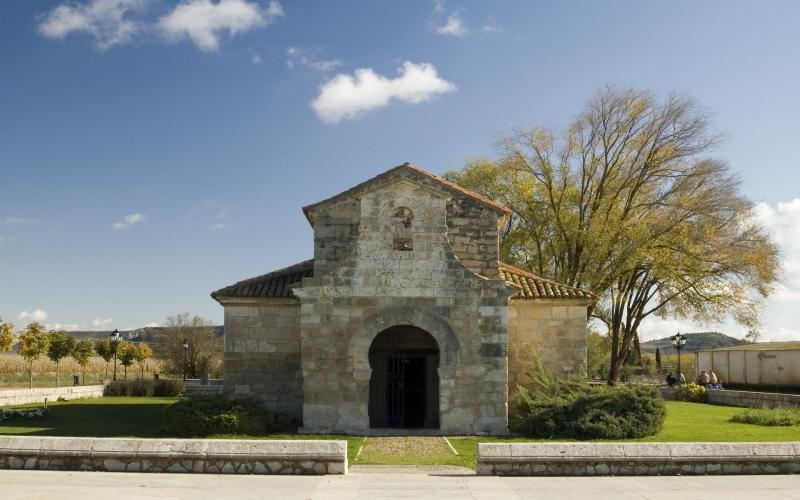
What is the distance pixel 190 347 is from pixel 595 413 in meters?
39.2

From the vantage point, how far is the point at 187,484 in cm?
1012

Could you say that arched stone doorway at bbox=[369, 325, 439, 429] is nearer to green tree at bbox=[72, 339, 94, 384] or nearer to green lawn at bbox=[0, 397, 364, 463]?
green lawn at bbox=[0, 397, 364, 463]

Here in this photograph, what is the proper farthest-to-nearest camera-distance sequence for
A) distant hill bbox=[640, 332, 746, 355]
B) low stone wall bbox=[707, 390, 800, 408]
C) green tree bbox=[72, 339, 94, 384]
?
distant hill bbox=[640, 332, 746, 355] < green tree bbox=[72, 339, 94, 384] < low stone wall bbox=[707, 390, 800, 408]

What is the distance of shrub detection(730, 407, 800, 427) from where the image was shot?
63.3ft

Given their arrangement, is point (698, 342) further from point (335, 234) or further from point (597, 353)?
point (335, 234)

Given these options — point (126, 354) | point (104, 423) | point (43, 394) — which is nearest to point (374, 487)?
point (104, 423)

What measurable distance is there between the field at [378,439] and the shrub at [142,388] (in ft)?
22.9

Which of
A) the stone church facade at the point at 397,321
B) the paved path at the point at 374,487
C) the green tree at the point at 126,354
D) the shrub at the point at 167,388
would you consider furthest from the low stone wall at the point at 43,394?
the paved path at the point at 374,487

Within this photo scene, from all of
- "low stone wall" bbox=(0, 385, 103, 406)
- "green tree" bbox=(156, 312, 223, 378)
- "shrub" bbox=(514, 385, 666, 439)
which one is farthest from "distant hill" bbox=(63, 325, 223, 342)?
"shrub" bbox=(514, 385, 666, 439)

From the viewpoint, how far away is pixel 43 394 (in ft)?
98.0

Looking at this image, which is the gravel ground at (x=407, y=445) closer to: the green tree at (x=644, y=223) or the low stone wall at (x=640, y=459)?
the low stone wall at (x=640, y=459)

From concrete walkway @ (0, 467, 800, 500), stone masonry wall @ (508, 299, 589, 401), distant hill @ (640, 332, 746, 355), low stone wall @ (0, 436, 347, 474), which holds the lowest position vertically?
distant hill @ (640, 332, 746, 355)

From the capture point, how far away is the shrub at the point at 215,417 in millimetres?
16297

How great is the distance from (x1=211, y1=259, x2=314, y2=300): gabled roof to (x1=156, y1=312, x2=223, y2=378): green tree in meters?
28.0
